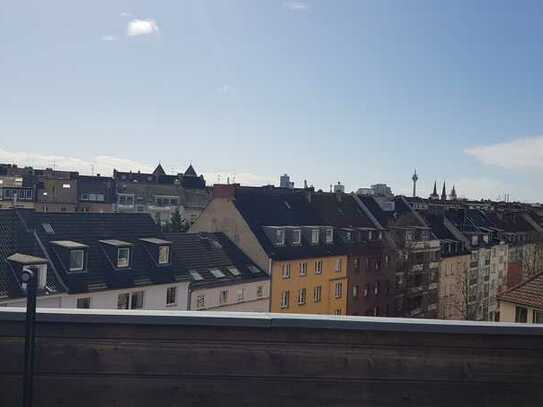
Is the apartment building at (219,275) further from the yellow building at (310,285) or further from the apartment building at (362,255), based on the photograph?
the apartment building at (362,255)

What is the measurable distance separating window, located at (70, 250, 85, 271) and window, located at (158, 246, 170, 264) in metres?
3.93

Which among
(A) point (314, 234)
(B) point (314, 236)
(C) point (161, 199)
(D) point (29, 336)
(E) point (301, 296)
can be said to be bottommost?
(E) point (301, 296)

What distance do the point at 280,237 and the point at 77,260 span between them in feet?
45.7

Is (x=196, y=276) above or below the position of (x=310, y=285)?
above

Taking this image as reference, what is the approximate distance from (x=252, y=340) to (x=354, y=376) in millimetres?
902

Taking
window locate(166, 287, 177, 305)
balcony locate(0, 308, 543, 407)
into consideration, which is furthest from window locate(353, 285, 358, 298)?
balcony locate(0, 308, 543, 407)

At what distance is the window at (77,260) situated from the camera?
22.9 meters

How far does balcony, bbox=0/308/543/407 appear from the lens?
4.37m

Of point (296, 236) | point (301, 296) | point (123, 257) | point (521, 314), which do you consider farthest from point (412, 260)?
point (521, 314)

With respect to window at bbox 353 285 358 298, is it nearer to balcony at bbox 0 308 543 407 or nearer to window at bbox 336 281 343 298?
window at bbox 336 281 343 298

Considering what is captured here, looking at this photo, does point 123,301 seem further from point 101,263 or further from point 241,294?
point 241,294

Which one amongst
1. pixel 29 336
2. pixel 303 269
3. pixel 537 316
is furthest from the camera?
pixel 303 269

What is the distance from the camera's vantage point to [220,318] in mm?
4445

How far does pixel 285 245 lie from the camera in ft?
112
